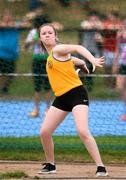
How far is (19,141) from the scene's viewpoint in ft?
32.7

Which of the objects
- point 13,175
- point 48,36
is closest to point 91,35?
point 48,36

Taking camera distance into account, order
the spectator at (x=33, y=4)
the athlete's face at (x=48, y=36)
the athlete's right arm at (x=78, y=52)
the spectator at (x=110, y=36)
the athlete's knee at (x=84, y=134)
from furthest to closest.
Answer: the spectator at (x=33, y=4) < the spectator at (x=110, y=36) < the athlete's face at (x=48, y=36) < the athlete's knee at (x=84, y=134) < the athlete's right arm at (x=78, y=52)

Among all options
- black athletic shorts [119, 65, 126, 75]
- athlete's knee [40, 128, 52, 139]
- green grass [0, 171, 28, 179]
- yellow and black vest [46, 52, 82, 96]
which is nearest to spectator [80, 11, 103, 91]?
black athletic shorts [119, 65, 126, 75]

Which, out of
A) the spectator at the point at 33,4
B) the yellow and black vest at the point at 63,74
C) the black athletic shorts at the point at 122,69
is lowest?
the black athletic shorts at the point at 122,69

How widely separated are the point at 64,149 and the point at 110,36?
1761 mm

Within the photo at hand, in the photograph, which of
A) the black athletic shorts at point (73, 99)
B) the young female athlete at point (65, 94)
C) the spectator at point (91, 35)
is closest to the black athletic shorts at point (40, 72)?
the spectator at point (91, 35)

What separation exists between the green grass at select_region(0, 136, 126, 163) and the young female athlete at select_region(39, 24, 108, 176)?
116 centimetres

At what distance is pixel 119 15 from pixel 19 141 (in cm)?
221

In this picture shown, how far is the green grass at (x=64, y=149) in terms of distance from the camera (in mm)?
9047

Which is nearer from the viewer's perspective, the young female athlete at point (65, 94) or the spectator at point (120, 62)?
the young female athlete at point (65, 94)

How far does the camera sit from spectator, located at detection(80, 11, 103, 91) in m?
10.1

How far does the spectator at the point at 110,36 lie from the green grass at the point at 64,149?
1.15 m

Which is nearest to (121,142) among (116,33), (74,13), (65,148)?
(65,148)

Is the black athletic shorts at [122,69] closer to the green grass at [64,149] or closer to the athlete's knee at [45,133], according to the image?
the green grass at [64,149]
